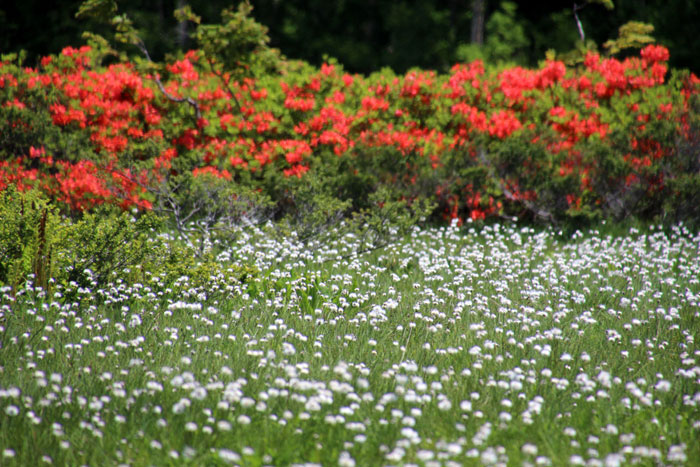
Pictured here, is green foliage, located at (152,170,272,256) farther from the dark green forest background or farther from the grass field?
the dark green forest background

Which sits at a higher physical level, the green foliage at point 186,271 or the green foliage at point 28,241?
the green foliage at point 28,241

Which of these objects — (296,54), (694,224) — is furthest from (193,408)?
(296,54)

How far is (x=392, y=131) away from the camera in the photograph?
8266 mm

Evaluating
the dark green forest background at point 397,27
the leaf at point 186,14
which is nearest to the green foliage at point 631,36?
the leaf at point 186,14

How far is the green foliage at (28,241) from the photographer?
4.41 m

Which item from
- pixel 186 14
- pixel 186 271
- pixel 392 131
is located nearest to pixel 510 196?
pixel 392 131

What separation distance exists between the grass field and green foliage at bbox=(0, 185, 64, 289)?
0.62 feet

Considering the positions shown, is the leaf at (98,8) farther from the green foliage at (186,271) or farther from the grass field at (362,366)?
the green foliage at (186,271)

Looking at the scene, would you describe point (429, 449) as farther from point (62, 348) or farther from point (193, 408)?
point (62, 348)

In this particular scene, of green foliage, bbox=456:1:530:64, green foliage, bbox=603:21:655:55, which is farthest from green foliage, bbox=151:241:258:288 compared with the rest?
green foliage, bbox=456:1:530:64

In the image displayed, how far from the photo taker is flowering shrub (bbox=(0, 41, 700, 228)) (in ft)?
24.8

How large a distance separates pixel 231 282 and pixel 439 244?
2.86 meters

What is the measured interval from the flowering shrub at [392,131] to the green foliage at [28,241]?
2.26m

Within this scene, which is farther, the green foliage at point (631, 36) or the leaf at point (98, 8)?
the green foliage at point (631, 36)
